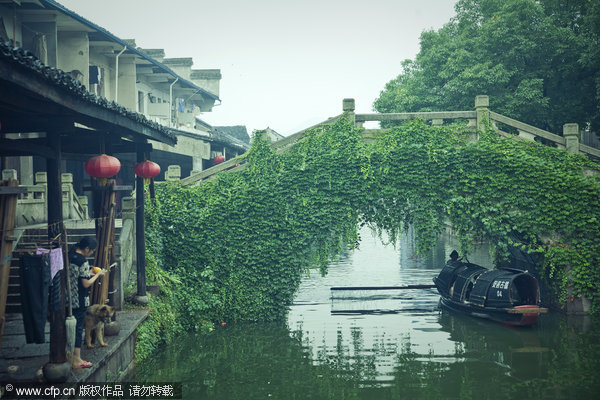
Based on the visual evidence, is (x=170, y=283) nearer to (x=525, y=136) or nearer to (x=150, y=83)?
(x=525, y=136)

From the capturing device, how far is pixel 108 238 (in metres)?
10.4

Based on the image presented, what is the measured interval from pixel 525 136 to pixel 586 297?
5.04 metres

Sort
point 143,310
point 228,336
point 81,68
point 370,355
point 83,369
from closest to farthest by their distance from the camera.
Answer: point 83,369, point 143,310, point 370,355, point 228,336, point 81,68

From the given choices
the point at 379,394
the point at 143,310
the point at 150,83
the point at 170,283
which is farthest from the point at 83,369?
the point at 150,83

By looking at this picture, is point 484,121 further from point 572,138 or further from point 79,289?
point 79,289

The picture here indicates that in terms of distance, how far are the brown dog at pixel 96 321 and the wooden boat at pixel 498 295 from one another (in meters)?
10.6

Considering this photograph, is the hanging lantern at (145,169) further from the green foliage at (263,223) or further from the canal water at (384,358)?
the canal water at (384,358)

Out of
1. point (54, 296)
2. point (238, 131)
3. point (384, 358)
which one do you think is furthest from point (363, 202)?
point (238, 131)

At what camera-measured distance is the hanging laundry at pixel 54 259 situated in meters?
7.50

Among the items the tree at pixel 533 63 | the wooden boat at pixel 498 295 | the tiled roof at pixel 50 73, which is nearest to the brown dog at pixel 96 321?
the tiled roof at pixel 50 73

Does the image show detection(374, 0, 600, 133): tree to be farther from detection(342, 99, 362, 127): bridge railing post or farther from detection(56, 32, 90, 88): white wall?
detection(56, 32, 90, 88): white wall

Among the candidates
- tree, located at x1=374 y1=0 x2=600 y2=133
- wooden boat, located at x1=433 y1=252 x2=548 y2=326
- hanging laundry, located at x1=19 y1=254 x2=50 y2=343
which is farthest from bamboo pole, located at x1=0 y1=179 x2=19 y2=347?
tree, located at x1=374 y1=0 x2=600 y2=133

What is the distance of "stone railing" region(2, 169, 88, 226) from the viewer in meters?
14.0

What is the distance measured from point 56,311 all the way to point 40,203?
27.0 feet
